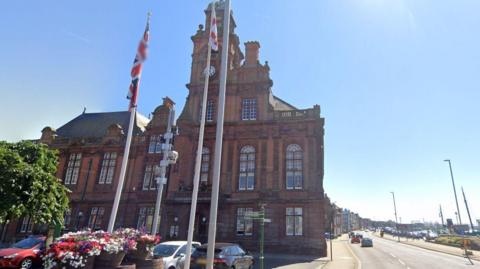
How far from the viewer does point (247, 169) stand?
1179 inches

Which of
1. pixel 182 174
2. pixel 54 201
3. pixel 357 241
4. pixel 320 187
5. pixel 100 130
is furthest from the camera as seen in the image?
pixel 357 241

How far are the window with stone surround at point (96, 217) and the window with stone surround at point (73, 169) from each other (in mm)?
5172

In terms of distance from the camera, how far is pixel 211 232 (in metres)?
8.64

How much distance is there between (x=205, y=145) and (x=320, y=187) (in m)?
12.9

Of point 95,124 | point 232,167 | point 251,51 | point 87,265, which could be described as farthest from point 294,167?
point 95,124

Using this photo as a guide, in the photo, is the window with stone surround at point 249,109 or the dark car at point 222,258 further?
the window with stone surround at point 249,109

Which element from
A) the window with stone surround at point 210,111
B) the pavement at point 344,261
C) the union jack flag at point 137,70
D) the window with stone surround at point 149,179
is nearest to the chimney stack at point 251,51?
the window with stone surround at point 210,111

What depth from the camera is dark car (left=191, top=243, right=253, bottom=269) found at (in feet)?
42.9

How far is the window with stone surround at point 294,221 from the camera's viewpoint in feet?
88.2

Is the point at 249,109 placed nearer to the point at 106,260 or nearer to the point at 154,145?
the point at 154,145

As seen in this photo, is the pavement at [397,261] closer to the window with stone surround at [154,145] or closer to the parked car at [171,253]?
the parked car at [171,253]

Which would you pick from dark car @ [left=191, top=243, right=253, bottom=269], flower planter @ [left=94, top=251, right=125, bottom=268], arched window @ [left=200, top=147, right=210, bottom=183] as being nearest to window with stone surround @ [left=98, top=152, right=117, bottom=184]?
arched window @ [left=200, top=147, right=210, bottom=183]

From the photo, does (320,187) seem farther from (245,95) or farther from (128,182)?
(128,182)

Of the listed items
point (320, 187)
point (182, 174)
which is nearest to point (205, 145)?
point (182, 174)
